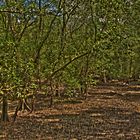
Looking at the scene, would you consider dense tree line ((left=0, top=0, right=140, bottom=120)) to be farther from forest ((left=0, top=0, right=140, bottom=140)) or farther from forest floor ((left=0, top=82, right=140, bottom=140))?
forest floor ((left=0, top=82, right=140, bottom=140))

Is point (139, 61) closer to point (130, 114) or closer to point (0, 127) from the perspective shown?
point (130, 114)

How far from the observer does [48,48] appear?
3158 cm

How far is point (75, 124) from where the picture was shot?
24297mm

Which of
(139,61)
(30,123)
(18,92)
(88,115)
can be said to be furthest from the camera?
(139,61)

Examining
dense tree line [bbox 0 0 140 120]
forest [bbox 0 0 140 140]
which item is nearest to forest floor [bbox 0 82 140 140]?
forest [bbox 0 0 140 140]

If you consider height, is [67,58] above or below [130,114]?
above

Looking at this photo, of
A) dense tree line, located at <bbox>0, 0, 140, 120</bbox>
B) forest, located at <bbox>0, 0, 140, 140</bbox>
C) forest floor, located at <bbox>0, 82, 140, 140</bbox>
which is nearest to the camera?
dense tree line, located at <bbox>0, 0, 140, 120</bbox>

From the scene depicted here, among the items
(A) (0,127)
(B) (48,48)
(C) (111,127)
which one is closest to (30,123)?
(A) (0,127)

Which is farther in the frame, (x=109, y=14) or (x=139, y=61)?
(x=139, y=61)

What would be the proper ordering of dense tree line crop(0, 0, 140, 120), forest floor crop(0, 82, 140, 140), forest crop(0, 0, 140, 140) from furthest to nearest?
forest floor crop(0, 82, 140, 140) → forest crop(0, 0, 140, 140) → dense tree line crop(0, 0, 140, 120)

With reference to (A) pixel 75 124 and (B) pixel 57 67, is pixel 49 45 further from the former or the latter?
(A) pixel 75 124

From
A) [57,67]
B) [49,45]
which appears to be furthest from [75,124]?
[49,45]

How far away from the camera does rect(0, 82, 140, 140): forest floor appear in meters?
20.3

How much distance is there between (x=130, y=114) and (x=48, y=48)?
9.16 metres
